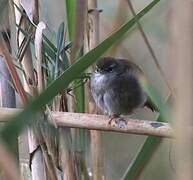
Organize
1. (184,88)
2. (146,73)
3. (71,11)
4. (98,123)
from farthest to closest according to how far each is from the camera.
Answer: (146,73) → (98,123) → (71,11) → (184,88)

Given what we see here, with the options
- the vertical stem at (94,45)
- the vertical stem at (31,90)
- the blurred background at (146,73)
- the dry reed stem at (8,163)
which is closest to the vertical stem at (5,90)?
the vertical stem at (31,90)

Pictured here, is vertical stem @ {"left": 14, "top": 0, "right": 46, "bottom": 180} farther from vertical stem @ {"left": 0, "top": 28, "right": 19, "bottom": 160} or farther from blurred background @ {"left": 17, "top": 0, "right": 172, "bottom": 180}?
blurred background @ {"left": 17, "top": 0, "right": 172, "bottom": 180}

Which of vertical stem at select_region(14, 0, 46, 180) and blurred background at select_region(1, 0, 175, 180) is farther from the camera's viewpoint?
blurred background at select_region(1, 0, 175, 180)

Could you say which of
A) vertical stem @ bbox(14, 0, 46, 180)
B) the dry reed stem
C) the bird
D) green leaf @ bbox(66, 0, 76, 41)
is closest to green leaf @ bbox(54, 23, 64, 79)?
vertical stem @ bbox(14, 0, 46, 180)

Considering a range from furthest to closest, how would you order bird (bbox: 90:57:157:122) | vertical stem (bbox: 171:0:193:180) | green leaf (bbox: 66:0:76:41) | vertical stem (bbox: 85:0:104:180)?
1. bird (bbox: 90:57:157:122)
2. vertical stem (bbox: 85:0:104:180)
3. green leaf (bbox: 66:0:76:41)
4. vertical stem (bbox: 171:0:193:180)

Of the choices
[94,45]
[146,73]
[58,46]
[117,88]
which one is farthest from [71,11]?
[146,73]

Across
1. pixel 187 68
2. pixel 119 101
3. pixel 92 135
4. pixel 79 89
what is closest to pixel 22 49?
pixel 79 89

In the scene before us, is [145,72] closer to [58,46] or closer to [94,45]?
[94,45]
